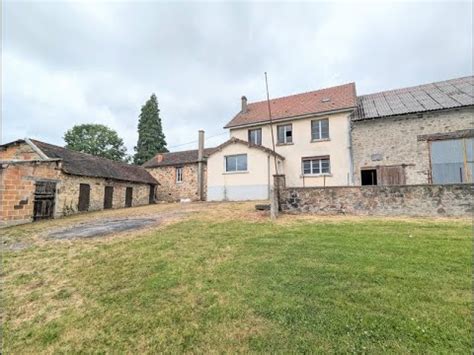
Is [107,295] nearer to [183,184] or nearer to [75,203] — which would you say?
[75,203]

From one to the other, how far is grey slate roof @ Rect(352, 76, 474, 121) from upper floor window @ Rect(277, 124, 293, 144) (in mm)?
4619

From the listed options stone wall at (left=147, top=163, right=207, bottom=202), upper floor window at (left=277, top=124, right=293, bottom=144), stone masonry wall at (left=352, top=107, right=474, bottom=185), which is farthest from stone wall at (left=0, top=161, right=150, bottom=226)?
stone masonry wall at (left=352, top=107, right=474, bottom=185)

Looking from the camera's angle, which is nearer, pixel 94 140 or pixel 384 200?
pixel 384 200

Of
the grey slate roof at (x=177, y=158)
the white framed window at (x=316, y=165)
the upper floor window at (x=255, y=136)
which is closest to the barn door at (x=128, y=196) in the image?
the grey slate roof at (x=177, y=158)

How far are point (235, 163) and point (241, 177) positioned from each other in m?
1.23

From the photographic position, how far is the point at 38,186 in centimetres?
1445

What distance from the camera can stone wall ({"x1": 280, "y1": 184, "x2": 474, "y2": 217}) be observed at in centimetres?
919

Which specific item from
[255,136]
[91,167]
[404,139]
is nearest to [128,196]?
[91,167]

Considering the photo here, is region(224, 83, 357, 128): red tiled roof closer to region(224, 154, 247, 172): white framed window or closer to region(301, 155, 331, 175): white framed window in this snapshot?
region(301, 155, 331, 175): white framed window

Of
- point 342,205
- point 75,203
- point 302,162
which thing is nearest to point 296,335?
point 342,205

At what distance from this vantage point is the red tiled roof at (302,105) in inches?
729

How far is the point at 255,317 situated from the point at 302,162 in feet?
54.1

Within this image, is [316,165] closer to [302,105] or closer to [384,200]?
[302,105]

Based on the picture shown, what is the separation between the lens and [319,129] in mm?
18719
